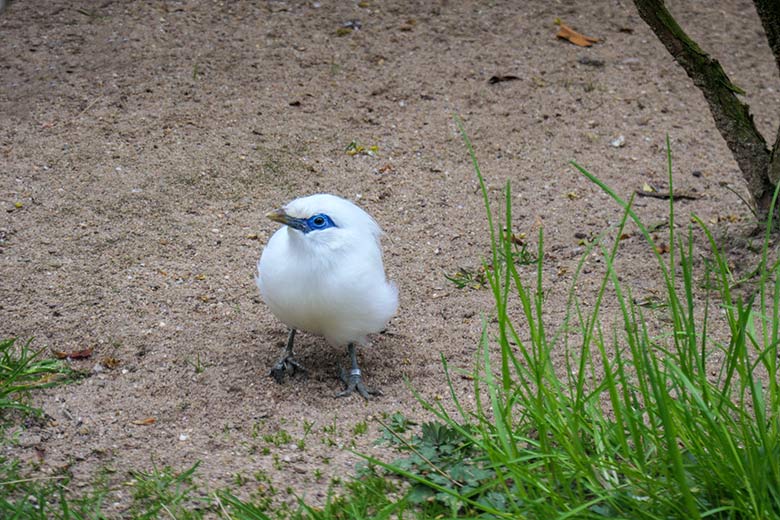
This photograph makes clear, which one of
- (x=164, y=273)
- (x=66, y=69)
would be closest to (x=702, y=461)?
(x=164, y=273)

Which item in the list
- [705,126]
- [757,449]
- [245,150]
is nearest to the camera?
[757,449]

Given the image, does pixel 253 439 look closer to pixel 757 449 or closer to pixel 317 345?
pixel 317 345

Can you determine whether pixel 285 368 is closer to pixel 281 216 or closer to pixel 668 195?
pixel 281 216

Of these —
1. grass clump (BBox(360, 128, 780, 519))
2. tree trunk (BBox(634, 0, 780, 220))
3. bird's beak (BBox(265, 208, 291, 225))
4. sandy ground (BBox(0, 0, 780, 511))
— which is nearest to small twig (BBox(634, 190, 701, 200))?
sandy ground (BBox(0, 0, 780, 511))

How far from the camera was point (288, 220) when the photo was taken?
3.87 meters

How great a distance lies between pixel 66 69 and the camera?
22.3 feet

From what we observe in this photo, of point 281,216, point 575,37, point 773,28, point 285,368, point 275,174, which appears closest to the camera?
point 281,216

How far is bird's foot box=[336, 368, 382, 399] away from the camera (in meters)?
4.07

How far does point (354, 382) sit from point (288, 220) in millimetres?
795

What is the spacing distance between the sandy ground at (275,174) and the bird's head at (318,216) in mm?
733

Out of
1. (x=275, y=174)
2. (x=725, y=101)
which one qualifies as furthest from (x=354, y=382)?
(x=725, y=101)

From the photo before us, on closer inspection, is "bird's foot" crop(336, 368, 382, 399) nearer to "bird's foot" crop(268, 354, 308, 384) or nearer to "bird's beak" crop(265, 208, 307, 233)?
"bird's foot" crop(268, 354, 308, 384)

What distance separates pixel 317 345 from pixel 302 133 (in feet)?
6.70

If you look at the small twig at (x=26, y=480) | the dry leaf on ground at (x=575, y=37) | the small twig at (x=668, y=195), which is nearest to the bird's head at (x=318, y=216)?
the small twig at (x=26, y=480)
